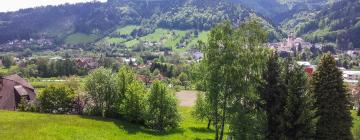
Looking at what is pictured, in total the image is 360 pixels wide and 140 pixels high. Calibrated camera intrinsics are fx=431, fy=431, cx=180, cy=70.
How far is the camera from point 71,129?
44656mm

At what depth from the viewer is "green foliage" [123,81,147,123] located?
54625 millimetres

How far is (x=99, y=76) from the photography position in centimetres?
5672

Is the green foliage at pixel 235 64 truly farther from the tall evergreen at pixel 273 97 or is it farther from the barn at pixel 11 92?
the barn at pixel 11 92

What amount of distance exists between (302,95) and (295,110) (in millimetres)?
1580

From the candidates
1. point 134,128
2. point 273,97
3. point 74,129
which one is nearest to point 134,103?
point 134,128

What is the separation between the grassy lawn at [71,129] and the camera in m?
41.1

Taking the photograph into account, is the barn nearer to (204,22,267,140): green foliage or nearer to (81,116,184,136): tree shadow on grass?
(81,116,184,136): tree shadow on grass

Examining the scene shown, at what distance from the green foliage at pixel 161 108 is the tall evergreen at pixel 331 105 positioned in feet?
61.8

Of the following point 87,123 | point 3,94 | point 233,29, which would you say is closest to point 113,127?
point 87,123

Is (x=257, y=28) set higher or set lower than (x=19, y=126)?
higher

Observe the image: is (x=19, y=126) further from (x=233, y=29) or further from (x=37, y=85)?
(x=37, y=85)

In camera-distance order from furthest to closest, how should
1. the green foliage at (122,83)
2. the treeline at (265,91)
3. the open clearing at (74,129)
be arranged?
1. the green foliage at (122,83)
2. the open clearing at (74,129)
3. the treeline at (265,91)

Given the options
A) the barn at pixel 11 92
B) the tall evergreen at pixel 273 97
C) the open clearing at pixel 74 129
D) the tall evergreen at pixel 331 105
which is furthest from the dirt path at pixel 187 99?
the tall evergreen at pixel 273 97

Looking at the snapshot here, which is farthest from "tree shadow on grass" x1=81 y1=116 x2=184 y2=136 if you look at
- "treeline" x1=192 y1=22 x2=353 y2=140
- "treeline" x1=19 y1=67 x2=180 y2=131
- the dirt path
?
the dirt path
